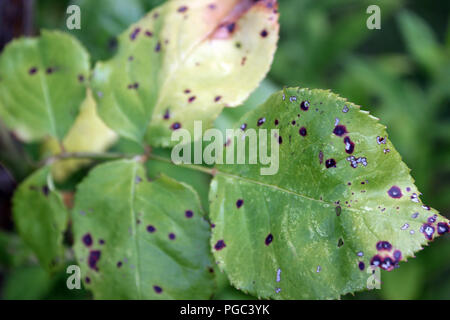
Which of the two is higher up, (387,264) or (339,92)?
(339,92)

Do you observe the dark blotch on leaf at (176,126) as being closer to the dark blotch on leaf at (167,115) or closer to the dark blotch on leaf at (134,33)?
the dark blotch on leaf at (167,115)

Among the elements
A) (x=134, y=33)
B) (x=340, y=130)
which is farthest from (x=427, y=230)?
(x=134, y=33)

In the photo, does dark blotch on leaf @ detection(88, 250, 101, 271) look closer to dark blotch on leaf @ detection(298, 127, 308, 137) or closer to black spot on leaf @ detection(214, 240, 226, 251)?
black spot on leaf @ detection(214, 240, 226, 251)

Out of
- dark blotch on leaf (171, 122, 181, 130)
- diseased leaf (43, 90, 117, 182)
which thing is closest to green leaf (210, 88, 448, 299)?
dark blotch on leaf (171, 122, 181, 130)

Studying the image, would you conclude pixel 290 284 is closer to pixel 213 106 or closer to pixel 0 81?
pixel 213 106

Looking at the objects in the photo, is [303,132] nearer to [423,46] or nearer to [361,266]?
[361,266]

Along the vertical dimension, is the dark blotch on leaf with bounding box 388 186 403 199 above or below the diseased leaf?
below
